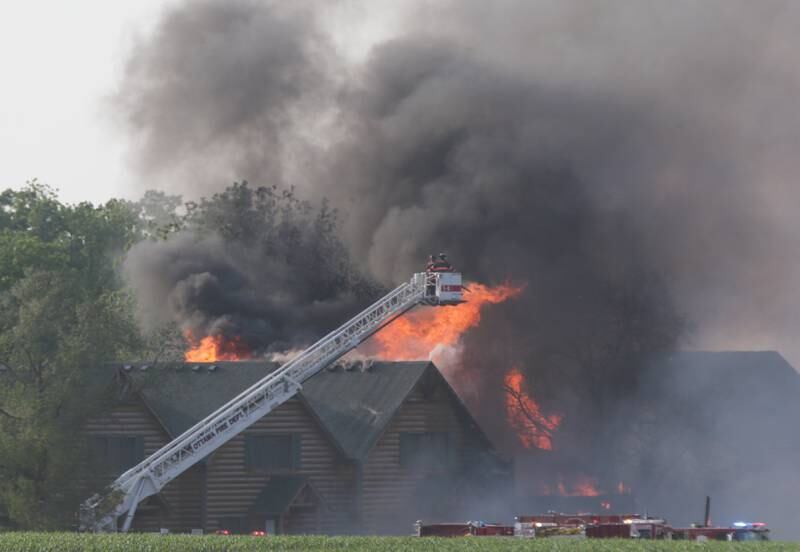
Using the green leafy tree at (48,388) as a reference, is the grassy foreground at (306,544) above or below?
below

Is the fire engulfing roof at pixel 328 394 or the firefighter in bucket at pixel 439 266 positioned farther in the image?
the fire engulfing roof at pixel 328 394

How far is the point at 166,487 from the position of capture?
63.6 meters

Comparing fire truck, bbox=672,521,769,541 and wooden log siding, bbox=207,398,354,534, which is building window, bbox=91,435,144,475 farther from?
fire truck, bbox=672,521,769,541

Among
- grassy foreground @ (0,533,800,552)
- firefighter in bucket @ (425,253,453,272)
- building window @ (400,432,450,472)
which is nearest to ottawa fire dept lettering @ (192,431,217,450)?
building window @ (400,432,450,472)

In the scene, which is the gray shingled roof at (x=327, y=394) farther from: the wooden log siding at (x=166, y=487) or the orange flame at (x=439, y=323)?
the orange flame at (x=439, y=323)

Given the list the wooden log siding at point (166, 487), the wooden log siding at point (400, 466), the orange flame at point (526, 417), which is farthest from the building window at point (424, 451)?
the wooden log siding at point (166, 487)

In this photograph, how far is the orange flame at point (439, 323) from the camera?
2736 inches

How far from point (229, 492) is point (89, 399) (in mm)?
10971

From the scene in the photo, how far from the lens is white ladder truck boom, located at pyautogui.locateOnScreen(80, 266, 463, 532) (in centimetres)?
5769

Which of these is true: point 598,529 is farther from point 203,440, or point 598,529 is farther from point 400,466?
point 400,466

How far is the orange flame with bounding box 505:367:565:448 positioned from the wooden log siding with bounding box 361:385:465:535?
4.10 metres

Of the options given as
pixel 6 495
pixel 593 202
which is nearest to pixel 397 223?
pixel 593 202

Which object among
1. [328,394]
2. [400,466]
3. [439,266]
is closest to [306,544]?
[439,266]

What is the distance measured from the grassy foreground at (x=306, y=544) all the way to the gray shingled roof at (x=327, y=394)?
1394cm
